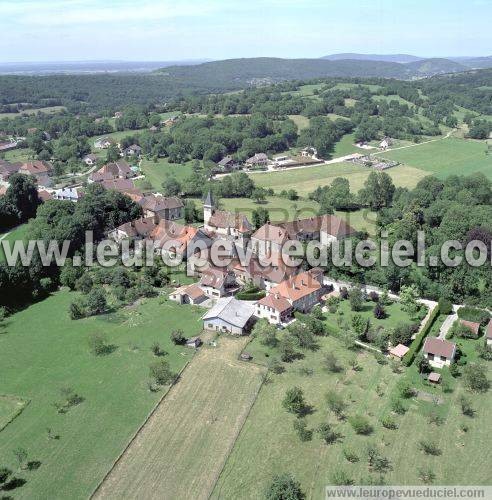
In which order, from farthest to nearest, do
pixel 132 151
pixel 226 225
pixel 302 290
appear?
1. pixel 132 151
2. pixel 226 225
3. pixel 302 290

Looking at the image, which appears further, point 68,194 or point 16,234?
point 68,194

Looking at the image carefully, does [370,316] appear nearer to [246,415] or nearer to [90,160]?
[246,415]

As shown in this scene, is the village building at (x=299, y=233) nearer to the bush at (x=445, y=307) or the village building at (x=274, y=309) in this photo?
the village building at (x=274, y=309)

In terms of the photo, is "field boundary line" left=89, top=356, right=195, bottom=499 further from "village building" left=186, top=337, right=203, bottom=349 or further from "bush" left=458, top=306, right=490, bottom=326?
"bush" left=458, top=306, right=490, bottom=326

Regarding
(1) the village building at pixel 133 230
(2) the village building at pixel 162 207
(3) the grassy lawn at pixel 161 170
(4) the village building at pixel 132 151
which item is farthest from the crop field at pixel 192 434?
(4) the village building at pixel 132 151

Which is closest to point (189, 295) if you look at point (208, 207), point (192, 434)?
point (192, 434)

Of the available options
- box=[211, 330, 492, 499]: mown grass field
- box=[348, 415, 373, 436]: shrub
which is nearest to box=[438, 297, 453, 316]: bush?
box=[211, 330, 492, 499]: mown grass field

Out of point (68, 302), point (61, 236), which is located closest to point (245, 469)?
point (68, 302)

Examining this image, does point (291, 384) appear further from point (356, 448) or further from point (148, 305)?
point (148, 305)
